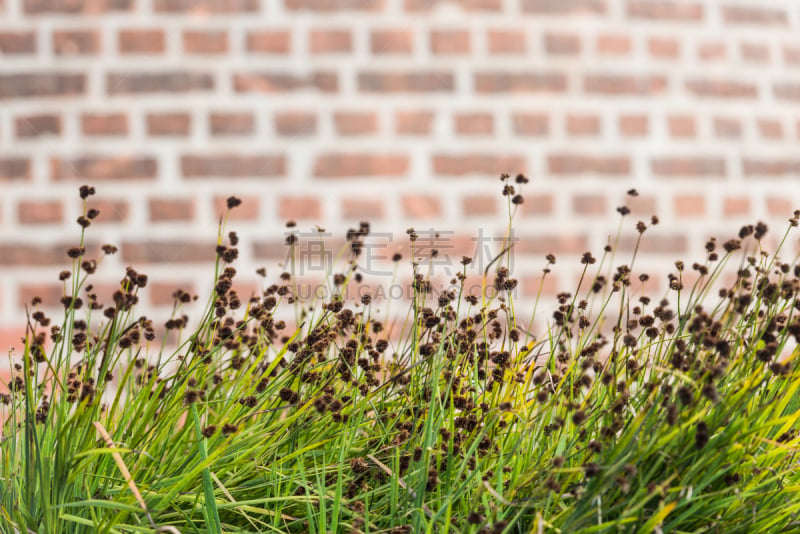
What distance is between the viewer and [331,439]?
101 cm

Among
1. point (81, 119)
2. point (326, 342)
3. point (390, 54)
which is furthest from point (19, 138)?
point (326, 342)

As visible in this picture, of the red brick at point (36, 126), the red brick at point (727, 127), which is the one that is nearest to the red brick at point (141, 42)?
the red brick at point (36, 126)

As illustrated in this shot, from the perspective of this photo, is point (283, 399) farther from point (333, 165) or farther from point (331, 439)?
point (333, 165)

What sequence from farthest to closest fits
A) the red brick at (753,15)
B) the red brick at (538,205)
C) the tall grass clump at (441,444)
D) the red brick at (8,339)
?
the red brick at (753,15)
the red brick at (538,205)
the red brick at (8,339)
the tall grass clump at (441,444)

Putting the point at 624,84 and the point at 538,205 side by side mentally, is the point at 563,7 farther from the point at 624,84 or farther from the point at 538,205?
the point at 538,205

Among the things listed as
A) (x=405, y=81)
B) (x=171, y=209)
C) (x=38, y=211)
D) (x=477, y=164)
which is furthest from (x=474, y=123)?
(x=38, y=211)

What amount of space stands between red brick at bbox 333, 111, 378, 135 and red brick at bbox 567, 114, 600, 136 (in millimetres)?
566

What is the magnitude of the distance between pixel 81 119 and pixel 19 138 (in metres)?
0.17

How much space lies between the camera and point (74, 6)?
1969mm

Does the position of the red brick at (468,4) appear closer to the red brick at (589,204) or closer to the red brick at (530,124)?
Result: the red brick at (530,124)

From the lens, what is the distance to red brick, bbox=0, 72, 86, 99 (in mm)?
1961

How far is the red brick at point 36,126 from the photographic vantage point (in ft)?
6.41

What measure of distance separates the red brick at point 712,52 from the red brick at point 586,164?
41 centimetres

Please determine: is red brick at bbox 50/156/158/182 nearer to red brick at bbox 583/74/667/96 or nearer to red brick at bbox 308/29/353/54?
red brick at bbox 308/29/353/54
